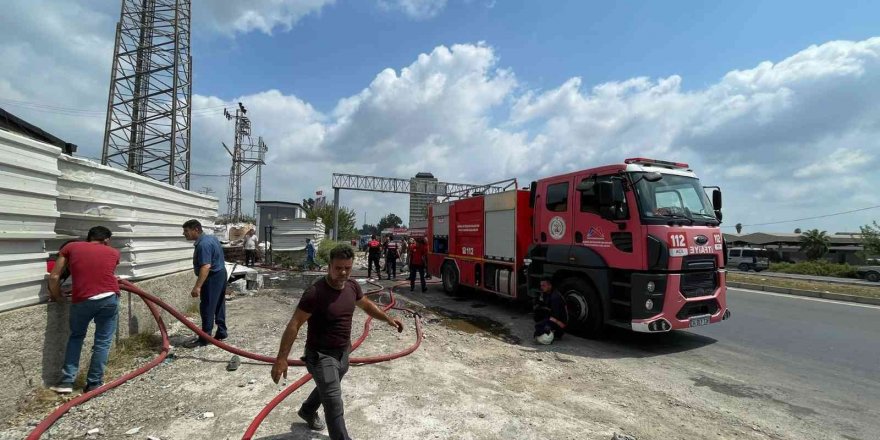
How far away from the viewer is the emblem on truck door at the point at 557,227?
294 inches

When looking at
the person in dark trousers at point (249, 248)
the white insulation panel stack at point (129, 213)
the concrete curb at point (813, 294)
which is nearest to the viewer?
the white insulation panel stack at point (129, 213)

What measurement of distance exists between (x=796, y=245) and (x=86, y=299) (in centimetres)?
6903

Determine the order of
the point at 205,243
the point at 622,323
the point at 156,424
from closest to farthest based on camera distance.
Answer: the point at 156,424
the point at 205,243
the point at 622,323

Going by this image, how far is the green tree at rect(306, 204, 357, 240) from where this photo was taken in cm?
4650

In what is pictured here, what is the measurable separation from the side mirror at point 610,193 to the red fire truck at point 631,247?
0.01 metres

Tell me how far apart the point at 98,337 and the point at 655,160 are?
751cm

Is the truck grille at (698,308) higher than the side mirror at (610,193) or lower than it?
lower

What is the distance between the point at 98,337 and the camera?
4090 millimetres

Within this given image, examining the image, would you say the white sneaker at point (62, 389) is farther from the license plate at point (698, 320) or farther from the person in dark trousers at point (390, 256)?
the person in dark trousers at point (390, 256)

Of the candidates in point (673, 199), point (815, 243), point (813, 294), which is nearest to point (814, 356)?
point (673, 199)

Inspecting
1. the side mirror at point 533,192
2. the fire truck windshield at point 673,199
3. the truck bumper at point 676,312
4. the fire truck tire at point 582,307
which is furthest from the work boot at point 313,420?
the side mirror at point 533,192

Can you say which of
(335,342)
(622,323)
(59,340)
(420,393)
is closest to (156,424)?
(59,340)

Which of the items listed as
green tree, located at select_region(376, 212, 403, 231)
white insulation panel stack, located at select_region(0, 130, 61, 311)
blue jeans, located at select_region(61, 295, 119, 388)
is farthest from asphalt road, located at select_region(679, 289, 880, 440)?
green tree, located at select_region(376, 212, 403, 231)

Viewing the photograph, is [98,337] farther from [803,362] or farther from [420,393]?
[803,362]
